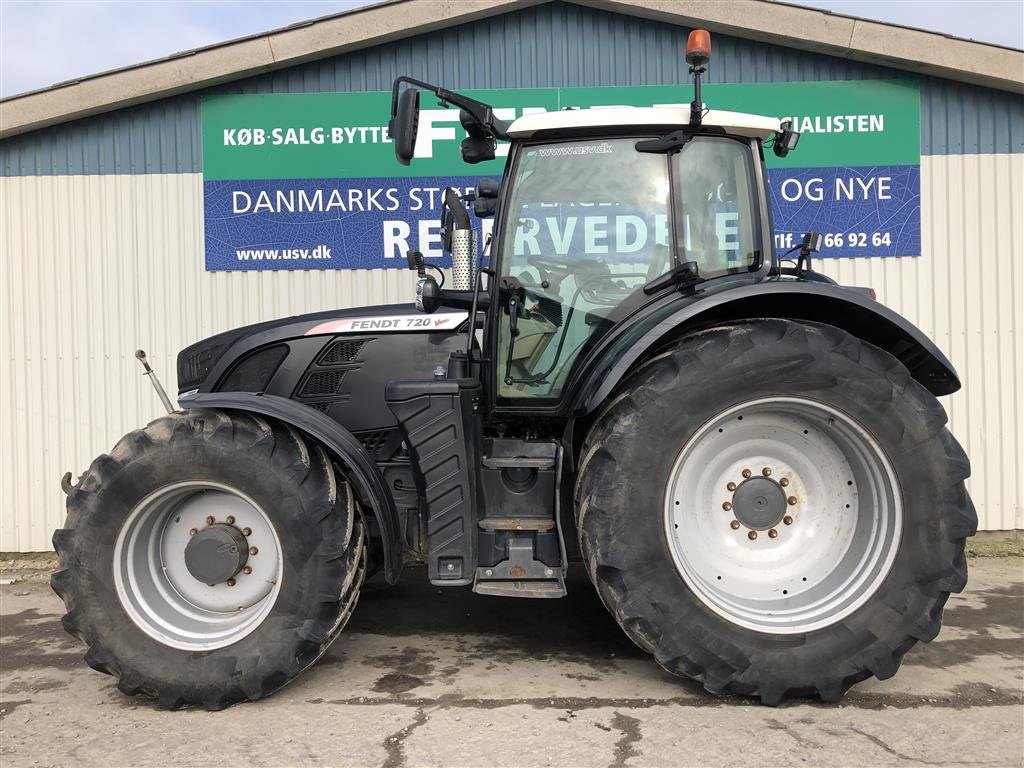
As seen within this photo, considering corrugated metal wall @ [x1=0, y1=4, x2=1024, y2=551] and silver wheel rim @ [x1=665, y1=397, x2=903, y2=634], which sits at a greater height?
corrugated metal wall @ [x1=0, y1=4, x2=1024, y2=551]

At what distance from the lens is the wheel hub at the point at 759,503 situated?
3248mm

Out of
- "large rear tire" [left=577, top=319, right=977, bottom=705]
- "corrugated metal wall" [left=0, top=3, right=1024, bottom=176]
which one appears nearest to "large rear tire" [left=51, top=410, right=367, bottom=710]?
"large rear tire" [left=577, top=319, right=977, bottom=705]

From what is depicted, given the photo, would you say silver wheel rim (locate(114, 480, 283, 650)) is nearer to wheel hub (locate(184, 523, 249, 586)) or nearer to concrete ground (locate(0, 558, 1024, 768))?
wheel hub (locate(184, 523, 249, 586))

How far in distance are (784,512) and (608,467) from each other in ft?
2.77

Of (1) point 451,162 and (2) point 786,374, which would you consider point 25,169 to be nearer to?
(1) point 451,162

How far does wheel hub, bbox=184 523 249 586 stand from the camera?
3.29 metres

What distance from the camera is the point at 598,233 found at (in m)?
3.37

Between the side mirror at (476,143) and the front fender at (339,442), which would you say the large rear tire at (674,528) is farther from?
the side mirror at (476,143)

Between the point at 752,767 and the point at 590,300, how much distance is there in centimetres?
191

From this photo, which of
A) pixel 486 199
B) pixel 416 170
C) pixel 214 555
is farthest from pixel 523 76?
pixel 214 555

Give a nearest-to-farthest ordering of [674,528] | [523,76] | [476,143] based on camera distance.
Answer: [674,528] < [476,143] < [523,76]

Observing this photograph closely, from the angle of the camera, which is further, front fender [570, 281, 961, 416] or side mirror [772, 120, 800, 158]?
side mirror [772, 120, 800, 158]

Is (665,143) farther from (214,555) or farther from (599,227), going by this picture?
(214,555)

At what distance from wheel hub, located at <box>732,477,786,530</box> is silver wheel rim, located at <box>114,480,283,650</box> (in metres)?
1.96
